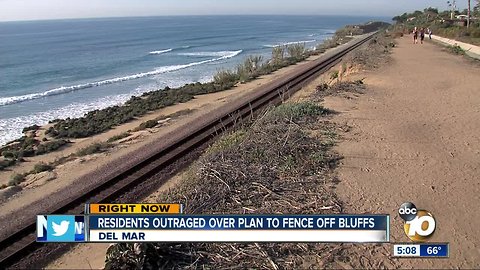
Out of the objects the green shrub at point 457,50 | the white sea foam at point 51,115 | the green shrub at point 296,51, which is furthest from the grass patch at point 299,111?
the green shrub at point 296,51

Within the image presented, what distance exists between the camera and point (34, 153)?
53.1 feet

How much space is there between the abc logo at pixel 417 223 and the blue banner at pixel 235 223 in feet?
1.84

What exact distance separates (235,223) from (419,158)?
6236 millimetres

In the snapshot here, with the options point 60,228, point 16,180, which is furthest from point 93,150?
point 60,228

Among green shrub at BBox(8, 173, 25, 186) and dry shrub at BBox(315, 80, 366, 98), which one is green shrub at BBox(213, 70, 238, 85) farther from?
green shrub at BBox(8, 173, 25, 186)

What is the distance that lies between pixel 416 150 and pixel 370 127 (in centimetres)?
229

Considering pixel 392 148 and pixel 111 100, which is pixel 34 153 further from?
pixel 111 100

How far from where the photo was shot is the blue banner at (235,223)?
5043 millimetres

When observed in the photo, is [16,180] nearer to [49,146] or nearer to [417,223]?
[49,146]

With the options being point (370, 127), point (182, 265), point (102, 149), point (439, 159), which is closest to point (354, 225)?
point (182, 265)

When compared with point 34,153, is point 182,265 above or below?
above

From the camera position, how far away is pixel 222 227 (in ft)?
17.2

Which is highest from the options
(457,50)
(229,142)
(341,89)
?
(457,50)

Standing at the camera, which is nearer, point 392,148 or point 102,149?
point 392,148
